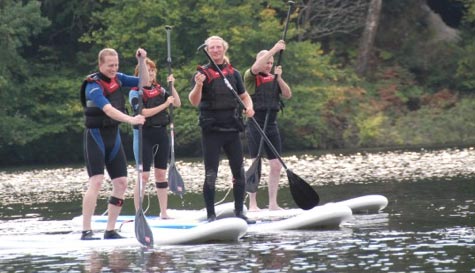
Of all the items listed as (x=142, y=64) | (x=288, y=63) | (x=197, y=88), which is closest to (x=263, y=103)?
(x=197, y=88)

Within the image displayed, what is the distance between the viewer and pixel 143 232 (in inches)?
525

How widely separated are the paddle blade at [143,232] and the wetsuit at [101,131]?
65 centimetres

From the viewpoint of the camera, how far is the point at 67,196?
2312cm

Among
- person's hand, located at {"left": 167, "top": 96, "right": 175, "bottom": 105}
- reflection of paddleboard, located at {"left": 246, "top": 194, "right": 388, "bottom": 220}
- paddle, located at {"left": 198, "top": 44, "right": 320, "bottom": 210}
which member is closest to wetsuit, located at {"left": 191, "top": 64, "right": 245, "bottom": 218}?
person's hand, located at {"left": 167, "top": 96, "right": 175, "bottom": 105}

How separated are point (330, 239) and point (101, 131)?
261 centimetres

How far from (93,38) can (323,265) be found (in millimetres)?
35268

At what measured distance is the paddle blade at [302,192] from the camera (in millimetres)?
15406

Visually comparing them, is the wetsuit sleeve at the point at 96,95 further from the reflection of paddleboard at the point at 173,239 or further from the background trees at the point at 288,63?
the background trees at the point at 288,63

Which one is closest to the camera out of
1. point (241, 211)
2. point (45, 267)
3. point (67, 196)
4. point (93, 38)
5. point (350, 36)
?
point (45, 267)

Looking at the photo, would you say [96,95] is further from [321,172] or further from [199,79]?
[321,172]

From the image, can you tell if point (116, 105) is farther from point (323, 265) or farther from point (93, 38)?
point (93, 38)

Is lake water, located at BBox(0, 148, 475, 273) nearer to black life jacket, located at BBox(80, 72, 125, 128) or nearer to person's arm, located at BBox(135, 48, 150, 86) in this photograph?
black life jacket, located at BBox(80, 72, 125, 128)

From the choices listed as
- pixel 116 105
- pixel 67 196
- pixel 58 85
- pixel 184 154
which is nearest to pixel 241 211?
pixel 116 105

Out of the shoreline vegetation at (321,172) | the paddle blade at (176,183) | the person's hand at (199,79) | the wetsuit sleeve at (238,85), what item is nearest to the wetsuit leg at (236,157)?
the wetsuit sleeve at (238,85)
